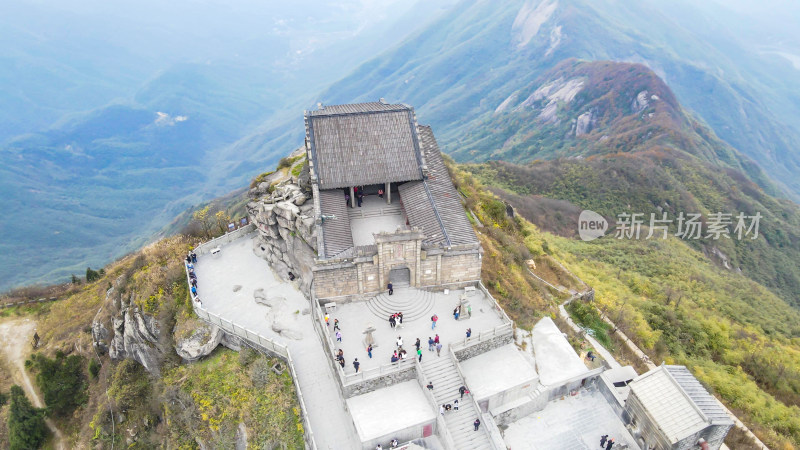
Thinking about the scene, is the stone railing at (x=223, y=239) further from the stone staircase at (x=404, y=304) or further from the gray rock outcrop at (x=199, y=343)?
the stone staircase at (x=404, y=304)

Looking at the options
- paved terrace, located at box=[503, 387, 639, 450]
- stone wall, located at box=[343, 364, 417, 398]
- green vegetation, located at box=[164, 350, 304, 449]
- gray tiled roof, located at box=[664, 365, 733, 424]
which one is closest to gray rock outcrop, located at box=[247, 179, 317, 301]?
green vegetation, located at box=[164, 350, 304, 449]

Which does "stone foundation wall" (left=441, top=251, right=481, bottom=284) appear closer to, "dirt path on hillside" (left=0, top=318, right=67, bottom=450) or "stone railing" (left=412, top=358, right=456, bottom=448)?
"stone railing" (left=412, top=358, right=456, bottom=448)

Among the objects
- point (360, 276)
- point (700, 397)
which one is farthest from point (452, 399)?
point (700, 397)

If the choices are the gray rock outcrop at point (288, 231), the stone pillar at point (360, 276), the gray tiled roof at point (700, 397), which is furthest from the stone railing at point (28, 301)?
the gray tiled roof at point (700, 397)

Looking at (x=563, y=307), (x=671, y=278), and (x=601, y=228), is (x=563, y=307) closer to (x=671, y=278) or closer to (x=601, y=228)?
(x=671, y=278)

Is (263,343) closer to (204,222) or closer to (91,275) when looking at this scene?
(204,222)

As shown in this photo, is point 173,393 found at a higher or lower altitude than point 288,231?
lower
